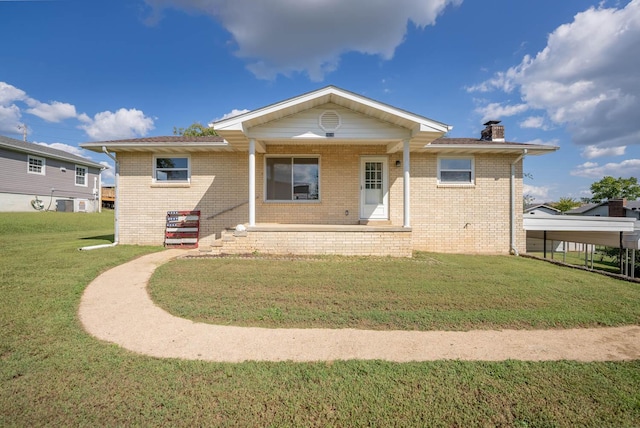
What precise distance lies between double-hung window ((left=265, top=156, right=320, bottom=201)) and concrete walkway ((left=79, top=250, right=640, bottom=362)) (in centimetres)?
684

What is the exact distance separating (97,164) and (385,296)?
102 ft

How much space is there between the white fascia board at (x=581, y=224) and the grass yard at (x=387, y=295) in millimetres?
3474

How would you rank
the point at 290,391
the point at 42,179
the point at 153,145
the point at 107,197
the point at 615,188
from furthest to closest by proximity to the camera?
1. the point at 615,188
2. the point at 107,197
3. the point at 42,179
4. the point at 153,145
5. the point at 290,391

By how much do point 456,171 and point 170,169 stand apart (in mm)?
10466

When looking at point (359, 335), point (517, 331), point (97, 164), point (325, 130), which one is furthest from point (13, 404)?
point (97, 164)

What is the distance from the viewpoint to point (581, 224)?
10.8 metres

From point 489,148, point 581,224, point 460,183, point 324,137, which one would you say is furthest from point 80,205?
point 581,224

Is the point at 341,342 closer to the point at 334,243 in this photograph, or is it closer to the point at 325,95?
the point at 334,243

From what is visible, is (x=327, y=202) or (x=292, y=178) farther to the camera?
(x=292, y=178)

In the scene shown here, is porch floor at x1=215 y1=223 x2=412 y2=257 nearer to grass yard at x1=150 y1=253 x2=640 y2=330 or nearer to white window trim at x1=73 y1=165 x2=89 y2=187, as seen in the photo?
grass yard at x1=150 y1=253 x2=640 y2=330

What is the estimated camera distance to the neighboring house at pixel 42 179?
1916cm

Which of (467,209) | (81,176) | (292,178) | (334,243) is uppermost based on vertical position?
(81,176)

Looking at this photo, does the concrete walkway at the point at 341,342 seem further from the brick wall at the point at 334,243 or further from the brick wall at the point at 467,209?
the brick wall at the point at 467,209

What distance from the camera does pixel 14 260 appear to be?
A: 23.7ft
